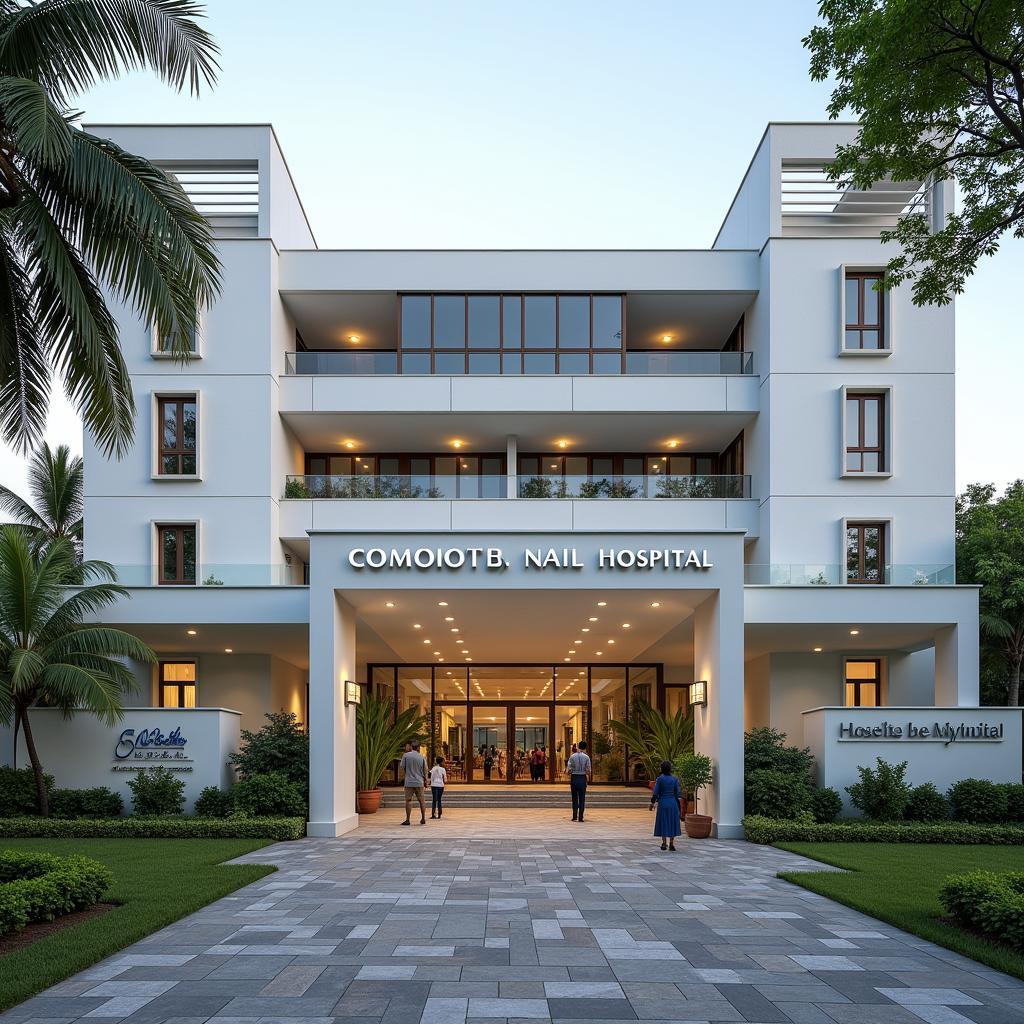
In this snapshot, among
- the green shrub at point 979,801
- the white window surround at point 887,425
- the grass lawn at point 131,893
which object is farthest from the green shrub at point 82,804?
the white window surround at point 887,425

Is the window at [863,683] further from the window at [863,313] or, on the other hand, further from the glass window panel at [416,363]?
the glass window panel at [416,363]

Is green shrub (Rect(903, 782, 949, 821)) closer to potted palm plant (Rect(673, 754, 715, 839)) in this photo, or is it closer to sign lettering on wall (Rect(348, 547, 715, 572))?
potted palm plant (Rect(673, 754, 715, 839))

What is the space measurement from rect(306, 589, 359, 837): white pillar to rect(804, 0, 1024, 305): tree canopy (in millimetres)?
12078

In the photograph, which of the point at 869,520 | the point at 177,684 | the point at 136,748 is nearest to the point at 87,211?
the point at 136,748

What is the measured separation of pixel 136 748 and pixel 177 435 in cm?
813

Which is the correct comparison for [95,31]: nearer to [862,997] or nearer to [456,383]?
[862,997]

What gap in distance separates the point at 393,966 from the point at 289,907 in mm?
3189

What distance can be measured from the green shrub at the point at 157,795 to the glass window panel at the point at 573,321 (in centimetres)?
1408

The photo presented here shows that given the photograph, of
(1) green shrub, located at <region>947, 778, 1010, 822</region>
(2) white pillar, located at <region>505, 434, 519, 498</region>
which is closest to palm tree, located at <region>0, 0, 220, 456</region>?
(2) white pillar, located at <region>505, 434, 519, 498</region>

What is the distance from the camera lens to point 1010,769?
65.3 feet

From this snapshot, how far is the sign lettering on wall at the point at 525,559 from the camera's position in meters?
19.1

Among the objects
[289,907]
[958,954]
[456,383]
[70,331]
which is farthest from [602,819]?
[70,331]

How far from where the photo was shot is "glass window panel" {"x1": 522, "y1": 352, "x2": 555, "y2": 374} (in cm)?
2591

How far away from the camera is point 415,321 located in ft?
85.4
